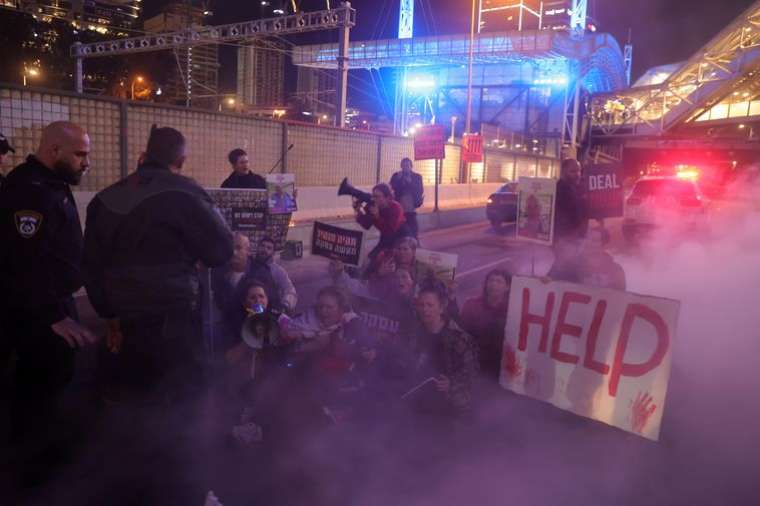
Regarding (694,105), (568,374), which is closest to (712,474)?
(568,374)

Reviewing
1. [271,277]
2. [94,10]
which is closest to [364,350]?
[271,277]

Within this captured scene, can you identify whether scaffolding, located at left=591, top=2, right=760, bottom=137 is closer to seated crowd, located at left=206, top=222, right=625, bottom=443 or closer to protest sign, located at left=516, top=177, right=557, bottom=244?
protest sign, located at left=516, top=177, right=557, bottom=244

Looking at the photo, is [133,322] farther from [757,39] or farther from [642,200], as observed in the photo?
[757,39]

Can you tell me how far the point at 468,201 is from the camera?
23016 mm

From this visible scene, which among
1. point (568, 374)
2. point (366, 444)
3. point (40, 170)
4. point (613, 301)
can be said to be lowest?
point (366, 444)

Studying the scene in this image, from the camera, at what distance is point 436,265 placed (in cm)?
582

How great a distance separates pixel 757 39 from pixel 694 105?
5331 mm

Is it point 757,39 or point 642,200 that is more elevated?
point 757,39

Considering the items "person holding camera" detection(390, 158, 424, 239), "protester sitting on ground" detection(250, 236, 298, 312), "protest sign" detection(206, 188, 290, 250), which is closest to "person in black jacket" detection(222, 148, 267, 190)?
"protest sign" detection(206, 188, 290, 250)

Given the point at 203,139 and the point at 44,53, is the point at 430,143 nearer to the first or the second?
the point at 203,139

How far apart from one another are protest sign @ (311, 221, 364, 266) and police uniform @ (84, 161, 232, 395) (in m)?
3.50

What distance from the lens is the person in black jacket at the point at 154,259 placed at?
2.41 meters

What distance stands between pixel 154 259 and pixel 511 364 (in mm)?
2843

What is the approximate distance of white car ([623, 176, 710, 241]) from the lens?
13.6 m
